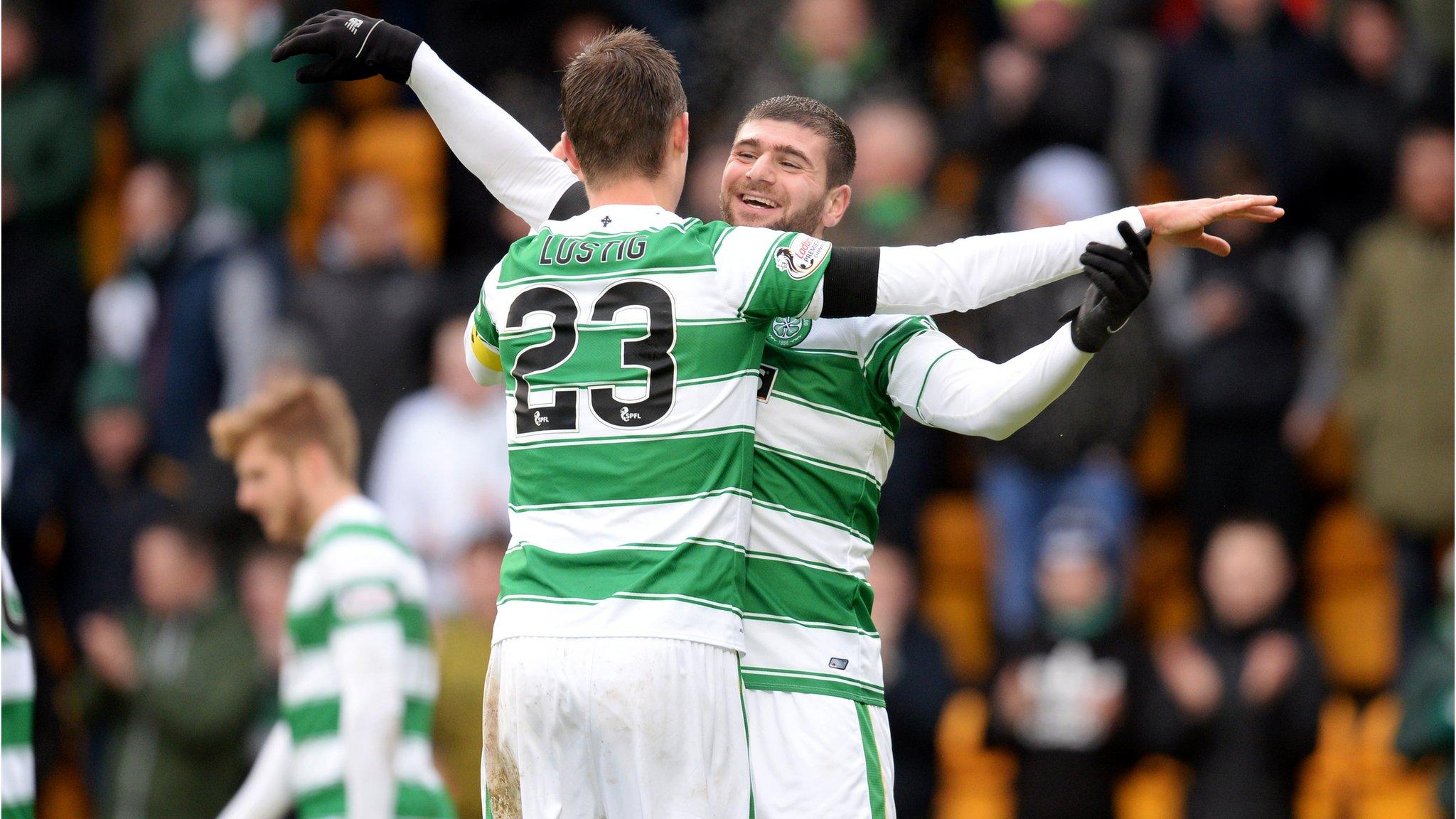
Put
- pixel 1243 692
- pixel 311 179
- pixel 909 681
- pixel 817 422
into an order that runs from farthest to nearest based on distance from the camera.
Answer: pixel 311 179, pixel 909 681, pixel 1243 692, pixel 817 422

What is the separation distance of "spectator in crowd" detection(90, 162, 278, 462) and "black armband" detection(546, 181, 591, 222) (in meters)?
6.81

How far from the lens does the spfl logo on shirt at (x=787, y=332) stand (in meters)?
5.68

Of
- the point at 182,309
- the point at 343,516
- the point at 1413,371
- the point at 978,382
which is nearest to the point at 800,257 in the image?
the point at 978,382

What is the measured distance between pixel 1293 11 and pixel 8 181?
7893 millimetres

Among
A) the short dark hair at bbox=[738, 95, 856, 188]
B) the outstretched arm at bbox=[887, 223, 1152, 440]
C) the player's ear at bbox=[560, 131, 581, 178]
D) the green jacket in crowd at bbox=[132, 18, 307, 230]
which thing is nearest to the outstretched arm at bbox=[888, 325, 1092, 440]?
the outstretched arm at bbox=[887, 223, 1152, 440]

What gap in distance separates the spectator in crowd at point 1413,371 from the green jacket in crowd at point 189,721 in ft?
19.6

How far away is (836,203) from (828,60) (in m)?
5.58

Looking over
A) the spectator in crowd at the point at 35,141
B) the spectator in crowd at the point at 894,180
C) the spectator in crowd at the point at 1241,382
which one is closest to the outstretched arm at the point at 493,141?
the spectator in crowd at the point at 894,180

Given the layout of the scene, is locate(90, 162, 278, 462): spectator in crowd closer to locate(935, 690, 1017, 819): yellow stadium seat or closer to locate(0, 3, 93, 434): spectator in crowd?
locate(0, 3, 93, 434): spectator in crowd

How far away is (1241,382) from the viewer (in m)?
11.0

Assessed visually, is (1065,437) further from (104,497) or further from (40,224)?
(40,224)

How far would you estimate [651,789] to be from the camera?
513 centimetres

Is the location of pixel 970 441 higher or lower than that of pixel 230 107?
lower

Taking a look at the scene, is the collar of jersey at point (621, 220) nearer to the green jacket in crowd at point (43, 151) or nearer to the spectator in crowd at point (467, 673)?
the spectator in crowd at point (467, 673)
